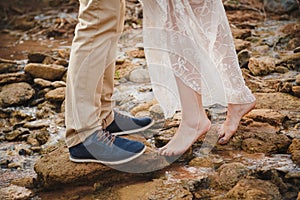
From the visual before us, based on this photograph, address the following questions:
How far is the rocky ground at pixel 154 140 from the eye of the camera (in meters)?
1.61

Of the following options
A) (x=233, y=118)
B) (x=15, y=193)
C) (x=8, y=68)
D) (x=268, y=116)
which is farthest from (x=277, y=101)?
(x=8, y=68)

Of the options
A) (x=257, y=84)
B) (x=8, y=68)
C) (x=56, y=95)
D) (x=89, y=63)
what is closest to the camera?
(x=89, y=63)

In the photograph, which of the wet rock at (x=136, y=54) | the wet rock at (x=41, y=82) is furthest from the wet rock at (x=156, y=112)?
the wet rock at (x=136, y=54)

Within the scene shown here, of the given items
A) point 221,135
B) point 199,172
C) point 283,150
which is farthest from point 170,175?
point 283,150

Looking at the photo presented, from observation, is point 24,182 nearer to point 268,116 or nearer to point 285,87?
Answer: point 268,116

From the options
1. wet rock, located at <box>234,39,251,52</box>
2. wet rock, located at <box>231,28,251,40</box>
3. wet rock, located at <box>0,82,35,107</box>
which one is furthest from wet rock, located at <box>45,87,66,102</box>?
wet rock, located at <box>231,28,251,40</box>

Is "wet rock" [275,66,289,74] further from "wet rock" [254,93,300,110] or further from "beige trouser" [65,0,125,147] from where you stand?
"beige trouser" [65,0,125,147]

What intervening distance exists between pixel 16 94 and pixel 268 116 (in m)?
1.50

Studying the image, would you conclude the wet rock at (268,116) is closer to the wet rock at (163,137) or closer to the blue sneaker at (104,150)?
the wet rock at (163,137)

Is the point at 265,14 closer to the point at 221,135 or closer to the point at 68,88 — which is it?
the point at 221,135

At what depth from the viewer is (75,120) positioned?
165 centimetres

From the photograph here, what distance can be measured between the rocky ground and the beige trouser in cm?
17

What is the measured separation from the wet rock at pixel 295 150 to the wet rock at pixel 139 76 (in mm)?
1226

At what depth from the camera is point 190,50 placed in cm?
172
